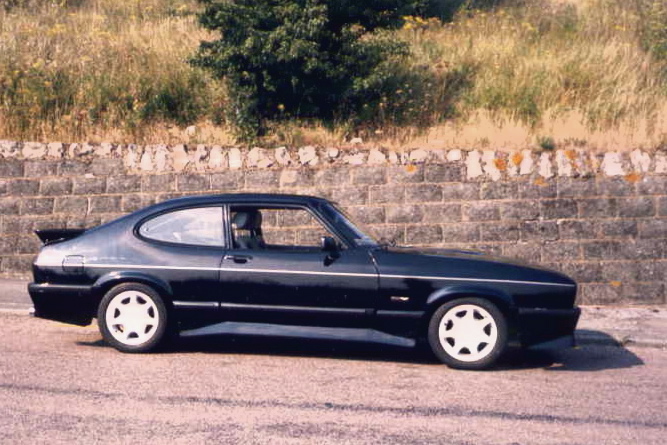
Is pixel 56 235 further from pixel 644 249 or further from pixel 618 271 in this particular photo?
pixel 644 249

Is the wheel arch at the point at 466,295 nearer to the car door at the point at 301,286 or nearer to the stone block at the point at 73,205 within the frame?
the car door at the point at 301,286

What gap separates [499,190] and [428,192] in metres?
0.96

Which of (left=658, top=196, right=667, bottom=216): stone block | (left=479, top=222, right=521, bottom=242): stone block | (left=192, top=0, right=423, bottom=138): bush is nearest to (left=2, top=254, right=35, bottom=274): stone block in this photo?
(left=192, top=0, right=423, bottom=138): bush

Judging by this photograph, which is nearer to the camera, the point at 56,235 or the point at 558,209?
the point at 56,235

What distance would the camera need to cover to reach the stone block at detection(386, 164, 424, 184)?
11039 millimetres

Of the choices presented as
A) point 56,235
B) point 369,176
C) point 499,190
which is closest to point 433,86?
point 369,176

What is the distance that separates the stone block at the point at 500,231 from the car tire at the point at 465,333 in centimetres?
409

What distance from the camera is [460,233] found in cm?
1093

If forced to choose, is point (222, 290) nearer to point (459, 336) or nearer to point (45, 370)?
point (45, 370)

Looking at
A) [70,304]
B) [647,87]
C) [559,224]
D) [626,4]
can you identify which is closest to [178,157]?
[70,304]

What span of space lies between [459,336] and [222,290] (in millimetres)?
2101

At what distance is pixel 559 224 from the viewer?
1080cm

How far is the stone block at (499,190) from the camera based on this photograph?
35.7ft

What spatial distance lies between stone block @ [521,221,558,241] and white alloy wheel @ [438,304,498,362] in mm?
4194
